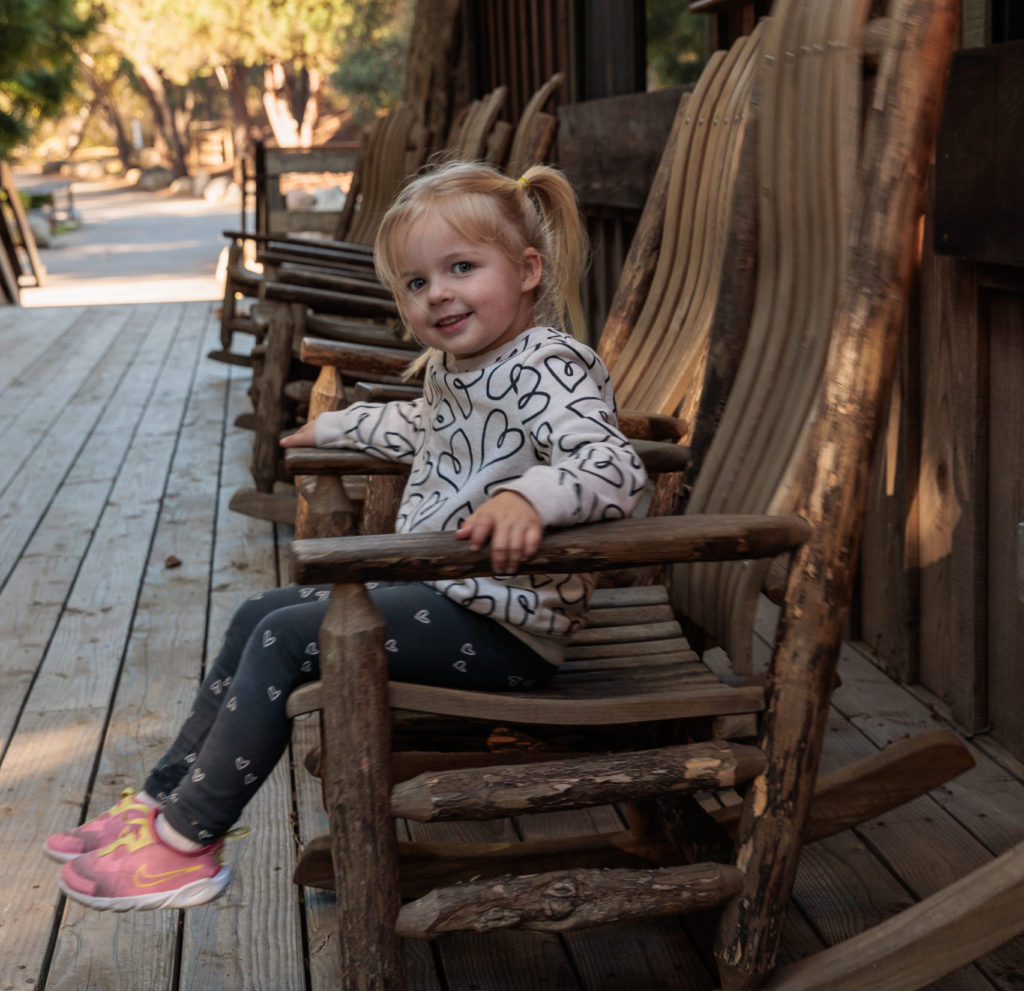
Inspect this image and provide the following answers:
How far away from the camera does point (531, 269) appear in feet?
6.00

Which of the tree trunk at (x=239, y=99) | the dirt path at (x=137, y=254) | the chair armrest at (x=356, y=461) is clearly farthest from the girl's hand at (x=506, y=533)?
the tree trunk at (x=239, y=99)

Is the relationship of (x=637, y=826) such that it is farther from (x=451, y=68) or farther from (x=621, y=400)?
(x=451, y=68)

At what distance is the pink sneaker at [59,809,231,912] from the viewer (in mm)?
1621

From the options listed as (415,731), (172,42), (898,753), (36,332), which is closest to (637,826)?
(898,753)

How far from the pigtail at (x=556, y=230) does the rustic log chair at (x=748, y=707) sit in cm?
38

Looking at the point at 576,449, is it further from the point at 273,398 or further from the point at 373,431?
the point at 273,398

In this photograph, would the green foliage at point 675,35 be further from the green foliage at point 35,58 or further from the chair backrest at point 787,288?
the chair backrest at point 787,288

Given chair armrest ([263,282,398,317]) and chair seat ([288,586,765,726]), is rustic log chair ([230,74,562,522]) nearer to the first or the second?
chair armrest ([263,282,398,317])

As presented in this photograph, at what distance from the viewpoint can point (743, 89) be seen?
257cm

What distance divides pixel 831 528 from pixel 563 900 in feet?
1.72

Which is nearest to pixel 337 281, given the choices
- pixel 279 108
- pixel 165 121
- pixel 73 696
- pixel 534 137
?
pixel 534 137

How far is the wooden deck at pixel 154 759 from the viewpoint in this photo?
1.83 m

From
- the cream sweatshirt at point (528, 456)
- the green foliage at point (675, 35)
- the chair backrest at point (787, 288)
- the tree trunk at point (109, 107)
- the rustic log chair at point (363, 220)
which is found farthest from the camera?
the tree trunk at point (109, 107)

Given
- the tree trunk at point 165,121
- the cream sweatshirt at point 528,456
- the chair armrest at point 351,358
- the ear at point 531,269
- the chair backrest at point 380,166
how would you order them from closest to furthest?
the cream sweatshirt at point 528,456, the ear at point 531,269, the chair armrest at point 351,358, the chair backrest at point 380,166, the tree trunk at point 165,121
